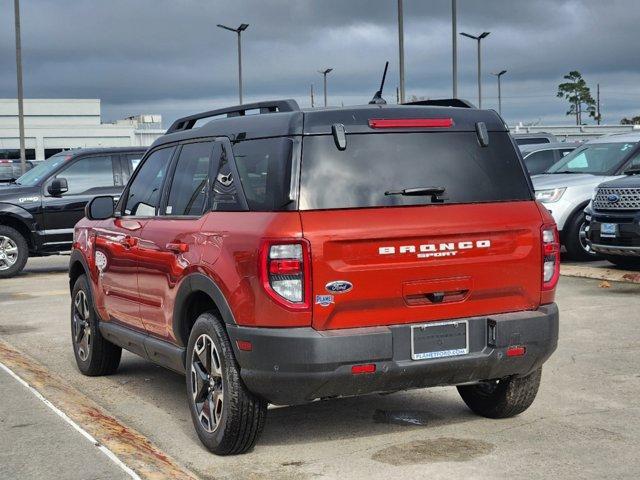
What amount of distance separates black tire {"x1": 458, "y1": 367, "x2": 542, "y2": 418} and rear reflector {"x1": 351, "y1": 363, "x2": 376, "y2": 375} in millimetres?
1178

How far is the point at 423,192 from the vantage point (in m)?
5.51

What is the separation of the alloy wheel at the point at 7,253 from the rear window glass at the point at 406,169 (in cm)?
1187

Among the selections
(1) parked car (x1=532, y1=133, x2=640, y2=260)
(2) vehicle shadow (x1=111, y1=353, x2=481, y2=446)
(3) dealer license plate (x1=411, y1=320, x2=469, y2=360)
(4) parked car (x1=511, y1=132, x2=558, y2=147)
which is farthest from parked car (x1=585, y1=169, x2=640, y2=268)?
(4) parked car (x1=511, y1=132, x2=558, y2=147)

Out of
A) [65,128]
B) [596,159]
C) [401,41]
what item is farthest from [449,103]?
[65,128]

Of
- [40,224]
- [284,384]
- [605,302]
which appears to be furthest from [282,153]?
[40,224]

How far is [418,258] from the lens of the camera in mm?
5363

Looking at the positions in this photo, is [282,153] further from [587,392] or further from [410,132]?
[587,392]

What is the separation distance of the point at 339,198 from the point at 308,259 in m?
0.40

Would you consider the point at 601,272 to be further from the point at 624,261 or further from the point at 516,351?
the point at 516,351

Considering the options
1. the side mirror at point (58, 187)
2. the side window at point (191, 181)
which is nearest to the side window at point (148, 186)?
the side window at point (191, 181)

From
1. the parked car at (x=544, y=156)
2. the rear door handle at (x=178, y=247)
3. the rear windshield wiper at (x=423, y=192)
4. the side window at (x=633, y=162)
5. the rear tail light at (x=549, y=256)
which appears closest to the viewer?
the rear windshield wiper at (x=423, y=192)

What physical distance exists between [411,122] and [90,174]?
1167 centimetres

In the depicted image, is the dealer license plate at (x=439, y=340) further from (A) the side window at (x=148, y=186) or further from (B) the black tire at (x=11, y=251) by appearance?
(B) the black tire at (x=11, y=251)

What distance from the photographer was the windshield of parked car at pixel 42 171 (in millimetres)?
16516
